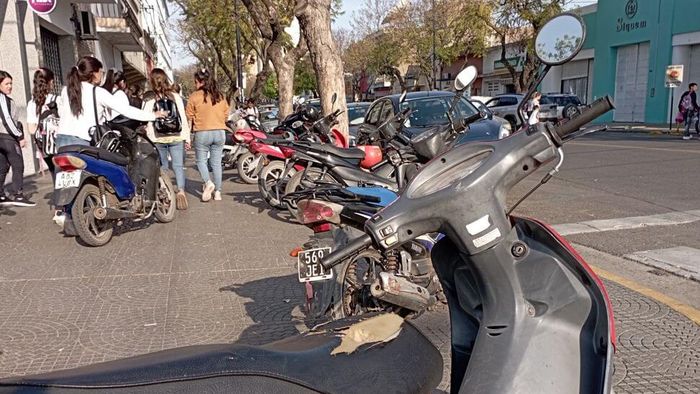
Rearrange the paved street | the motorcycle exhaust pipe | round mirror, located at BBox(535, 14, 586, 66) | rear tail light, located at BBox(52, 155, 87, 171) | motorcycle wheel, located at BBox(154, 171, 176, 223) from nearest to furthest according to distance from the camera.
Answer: round mirror, located at BBox(535, 14, 586, 66), the motorcycle exhaust pipe, the paved street, rear tail light, located at BBox(52, 155, 87, 171), motorcycle wheel, located at BBox(154, 171, 176, 223)

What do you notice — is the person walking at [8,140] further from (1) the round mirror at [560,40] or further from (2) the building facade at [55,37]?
(1) the round mirror at [560,40]

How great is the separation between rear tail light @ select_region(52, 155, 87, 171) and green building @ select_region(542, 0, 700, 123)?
23695 mm

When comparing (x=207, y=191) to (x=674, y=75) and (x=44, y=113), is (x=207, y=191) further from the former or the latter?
(x=674, y=75)

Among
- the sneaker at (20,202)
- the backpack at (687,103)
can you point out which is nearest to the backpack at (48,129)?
the sneaker at (20,202)

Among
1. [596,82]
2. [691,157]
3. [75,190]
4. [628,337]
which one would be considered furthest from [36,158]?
[596,82]

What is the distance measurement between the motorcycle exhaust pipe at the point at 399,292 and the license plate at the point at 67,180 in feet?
13.8

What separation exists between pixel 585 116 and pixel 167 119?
22.2 feet

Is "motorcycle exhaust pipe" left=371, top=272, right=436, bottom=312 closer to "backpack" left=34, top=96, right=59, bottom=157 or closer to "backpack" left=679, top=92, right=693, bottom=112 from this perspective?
"backpack" left=34, top=96, right=59, bottom=157

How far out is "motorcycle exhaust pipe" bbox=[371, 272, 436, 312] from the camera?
2627mm

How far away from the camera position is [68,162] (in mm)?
5719

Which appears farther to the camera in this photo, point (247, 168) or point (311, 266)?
point (247, 168)

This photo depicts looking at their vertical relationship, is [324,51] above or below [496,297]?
above

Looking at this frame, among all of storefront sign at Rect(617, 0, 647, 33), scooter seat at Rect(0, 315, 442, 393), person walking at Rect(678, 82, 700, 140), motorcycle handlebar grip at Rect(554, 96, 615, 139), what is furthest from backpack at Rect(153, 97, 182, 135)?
storefront sign at Rect(617, 0, 647, 33)

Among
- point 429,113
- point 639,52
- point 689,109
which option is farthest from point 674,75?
point 429,113
